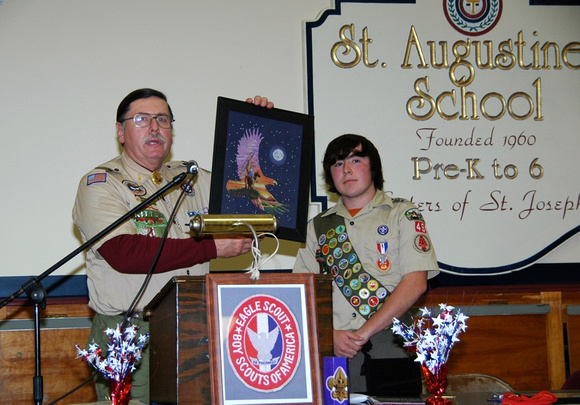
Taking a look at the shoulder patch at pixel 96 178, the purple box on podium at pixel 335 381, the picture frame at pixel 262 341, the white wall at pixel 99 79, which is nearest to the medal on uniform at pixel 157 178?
the shoulder patch at pixel 96 178

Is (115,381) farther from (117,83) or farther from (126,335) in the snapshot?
(117,83)

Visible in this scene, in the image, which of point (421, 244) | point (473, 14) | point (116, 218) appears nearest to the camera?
point (116, 218)

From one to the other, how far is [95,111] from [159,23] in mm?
544

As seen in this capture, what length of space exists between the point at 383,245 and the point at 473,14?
1.76 meters

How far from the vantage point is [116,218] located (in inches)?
95.3

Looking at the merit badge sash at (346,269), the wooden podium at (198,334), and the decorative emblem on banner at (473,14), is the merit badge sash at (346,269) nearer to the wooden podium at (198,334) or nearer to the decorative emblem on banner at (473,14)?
the wooden podium at (198,334)

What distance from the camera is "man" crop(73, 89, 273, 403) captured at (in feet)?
7.64

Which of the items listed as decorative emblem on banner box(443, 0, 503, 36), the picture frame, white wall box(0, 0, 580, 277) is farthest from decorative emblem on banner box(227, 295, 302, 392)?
decorative emblem on banner box(443, 0, 503, 36)

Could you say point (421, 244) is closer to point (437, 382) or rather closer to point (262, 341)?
point (437, 382)

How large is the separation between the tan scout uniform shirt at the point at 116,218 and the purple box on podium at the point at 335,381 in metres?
1.03

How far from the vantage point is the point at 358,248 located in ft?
9.11

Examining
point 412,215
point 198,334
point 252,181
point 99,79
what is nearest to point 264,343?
point 198,334

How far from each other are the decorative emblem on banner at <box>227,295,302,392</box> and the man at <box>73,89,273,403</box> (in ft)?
2.57

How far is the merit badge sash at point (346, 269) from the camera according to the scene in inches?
105
